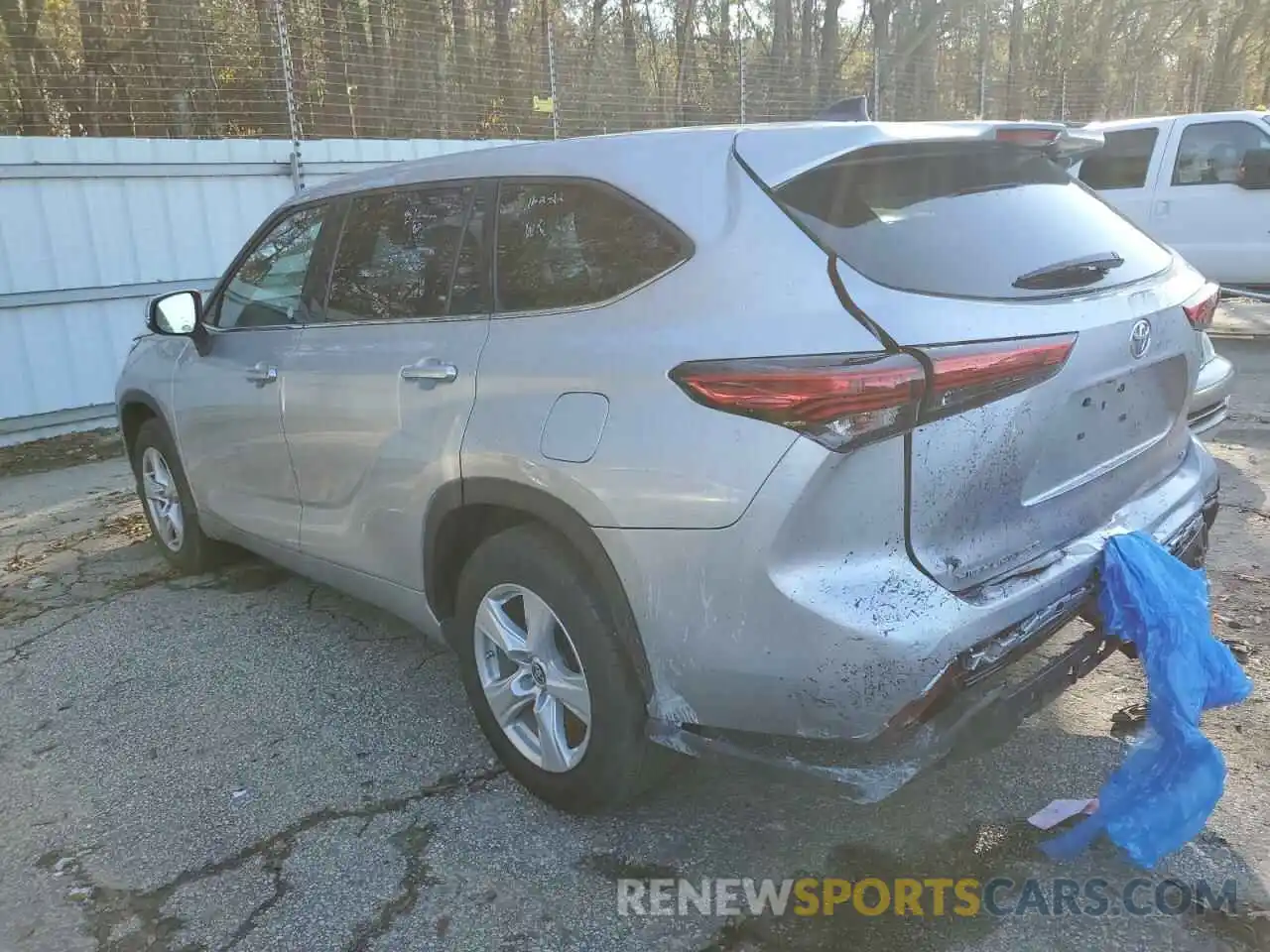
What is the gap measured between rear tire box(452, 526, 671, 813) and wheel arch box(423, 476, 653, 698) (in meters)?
0.05


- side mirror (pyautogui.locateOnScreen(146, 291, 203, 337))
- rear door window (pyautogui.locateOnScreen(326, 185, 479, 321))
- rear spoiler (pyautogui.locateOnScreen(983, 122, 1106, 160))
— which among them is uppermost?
rear spoiler (pyautogui.locateOnScreen(983, 122, 1106, 160))

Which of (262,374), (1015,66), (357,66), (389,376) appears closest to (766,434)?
(389,376)

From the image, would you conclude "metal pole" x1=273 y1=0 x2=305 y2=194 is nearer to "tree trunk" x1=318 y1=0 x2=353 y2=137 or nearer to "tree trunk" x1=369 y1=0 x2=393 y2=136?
"tree trunk" x1=318 y1=0 x2=353 y2=137

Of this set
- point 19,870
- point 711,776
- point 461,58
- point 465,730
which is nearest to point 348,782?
point 465,730

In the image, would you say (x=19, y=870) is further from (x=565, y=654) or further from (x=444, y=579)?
(x=565, y=654)

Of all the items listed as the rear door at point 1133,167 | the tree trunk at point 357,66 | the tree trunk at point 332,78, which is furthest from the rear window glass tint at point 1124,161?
the tree trunk at point 332,78

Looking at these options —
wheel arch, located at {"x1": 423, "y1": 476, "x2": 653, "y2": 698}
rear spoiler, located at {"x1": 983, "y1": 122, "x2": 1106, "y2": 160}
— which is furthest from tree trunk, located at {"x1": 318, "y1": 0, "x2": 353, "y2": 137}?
rear spoiler, located at {"x1": 983, "y1": 122, "x2": 1106, "y2": 160}

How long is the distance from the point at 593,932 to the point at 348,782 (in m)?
1.04

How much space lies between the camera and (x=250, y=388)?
381 cm

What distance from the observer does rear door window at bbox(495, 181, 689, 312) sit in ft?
8.05

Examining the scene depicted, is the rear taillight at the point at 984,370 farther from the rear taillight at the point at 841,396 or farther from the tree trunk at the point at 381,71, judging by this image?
the tree trunk at the point at 381,71

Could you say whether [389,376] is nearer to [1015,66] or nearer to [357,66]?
[357,66]

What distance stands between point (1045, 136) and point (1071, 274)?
440mm

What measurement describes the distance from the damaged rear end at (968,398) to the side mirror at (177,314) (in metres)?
2.75
